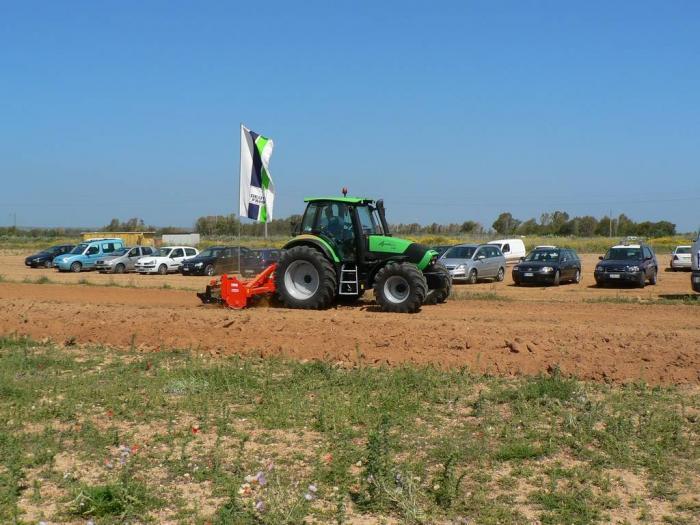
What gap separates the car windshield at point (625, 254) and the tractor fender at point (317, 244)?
49.2ft

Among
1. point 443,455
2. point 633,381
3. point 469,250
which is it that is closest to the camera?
point 443,455

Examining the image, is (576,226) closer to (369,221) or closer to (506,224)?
(506,224)

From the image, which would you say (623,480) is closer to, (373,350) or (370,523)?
(370,523)

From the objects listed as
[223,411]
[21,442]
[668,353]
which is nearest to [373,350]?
[223,411]

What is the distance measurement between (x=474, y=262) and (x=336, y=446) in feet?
74.0

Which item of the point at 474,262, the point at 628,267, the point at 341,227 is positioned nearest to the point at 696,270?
the point at 628,267

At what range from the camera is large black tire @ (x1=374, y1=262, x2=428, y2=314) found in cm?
1550

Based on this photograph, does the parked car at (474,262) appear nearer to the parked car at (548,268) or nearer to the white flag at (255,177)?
the parked car at (548,268)

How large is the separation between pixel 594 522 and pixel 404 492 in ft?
4.82

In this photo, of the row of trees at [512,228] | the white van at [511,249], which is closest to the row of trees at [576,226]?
the row of trees at [512,228]

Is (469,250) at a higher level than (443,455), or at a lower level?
higher

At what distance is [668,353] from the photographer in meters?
10.3

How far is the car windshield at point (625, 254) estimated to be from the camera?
2697 cm

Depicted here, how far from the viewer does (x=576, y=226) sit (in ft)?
326
